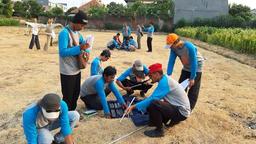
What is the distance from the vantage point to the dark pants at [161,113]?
5.18m

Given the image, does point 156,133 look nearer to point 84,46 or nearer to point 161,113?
point 161,113

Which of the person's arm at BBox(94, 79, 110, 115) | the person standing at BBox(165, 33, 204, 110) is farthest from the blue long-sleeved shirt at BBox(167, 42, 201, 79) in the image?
the person's arm at BBox(94, 79, 110, 115)

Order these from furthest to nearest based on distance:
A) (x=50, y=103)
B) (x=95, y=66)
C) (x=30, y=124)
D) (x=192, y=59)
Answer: (x=95, y=66), (x=192, y=59), (x=30, y=124), (x=50, y=103)

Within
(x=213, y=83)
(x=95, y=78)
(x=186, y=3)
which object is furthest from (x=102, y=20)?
(x=95, y=78)

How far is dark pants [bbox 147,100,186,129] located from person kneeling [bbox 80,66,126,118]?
950mm

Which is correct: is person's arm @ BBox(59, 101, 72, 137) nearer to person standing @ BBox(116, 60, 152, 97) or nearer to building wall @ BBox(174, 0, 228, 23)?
person standing @ BBox(116, 60, 152, 97)

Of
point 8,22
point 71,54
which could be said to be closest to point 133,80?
point 71,54

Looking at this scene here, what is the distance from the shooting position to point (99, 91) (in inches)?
233

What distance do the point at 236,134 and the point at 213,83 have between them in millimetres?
4310

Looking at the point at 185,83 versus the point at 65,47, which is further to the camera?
the point at 185,83

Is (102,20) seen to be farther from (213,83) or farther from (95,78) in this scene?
(95,78)

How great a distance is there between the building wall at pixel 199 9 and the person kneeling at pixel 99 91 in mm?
41300

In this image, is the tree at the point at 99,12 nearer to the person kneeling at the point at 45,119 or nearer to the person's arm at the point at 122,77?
the person's arm at the point at 122,77

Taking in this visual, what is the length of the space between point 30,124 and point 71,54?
1.56 metres
